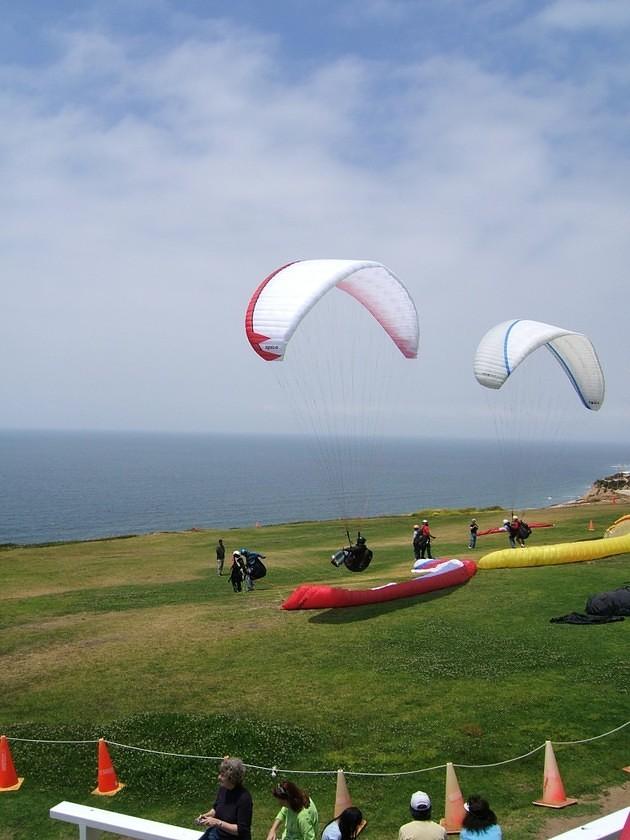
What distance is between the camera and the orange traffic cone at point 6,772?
11.2 metres

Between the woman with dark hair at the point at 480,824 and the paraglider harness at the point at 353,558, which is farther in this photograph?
the paraglider harness at the point at 353,558

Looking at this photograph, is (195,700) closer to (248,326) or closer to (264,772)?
(264,772)

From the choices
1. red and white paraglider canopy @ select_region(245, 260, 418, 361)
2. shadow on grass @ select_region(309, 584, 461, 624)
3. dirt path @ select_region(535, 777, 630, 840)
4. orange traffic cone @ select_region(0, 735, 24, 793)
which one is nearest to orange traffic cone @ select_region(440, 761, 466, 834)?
dirt path @ select_region(535, 777, 630, 840)

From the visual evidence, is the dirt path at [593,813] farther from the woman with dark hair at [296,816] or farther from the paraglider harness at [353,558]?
the paraglider harness at [353,558]

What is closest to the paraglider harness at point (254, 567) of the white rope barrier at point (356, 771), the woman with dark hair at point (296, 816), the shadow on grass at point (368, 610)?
the shadow on grass at point (368, 610)

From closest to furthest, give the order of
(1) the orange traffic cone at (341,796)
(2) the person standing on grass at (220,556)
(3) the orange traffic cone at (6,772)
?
(1) the orange traffic cone at (341,796) < (3) the orange traffic cone at (6,772) < (2) the person standing on grass at (220,556)

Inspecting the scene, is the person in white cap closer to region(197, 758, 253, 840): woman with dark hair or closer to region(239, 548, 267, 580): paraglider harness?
region(197, 758, 253, 840): woman with dark hair

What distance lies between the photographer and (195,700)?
1380cm

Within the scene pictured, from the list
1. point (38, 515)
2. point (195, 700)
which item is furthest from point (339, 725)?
point (38, 515)

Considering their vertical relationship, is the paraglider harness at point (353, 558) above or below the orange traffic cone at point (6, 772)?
above

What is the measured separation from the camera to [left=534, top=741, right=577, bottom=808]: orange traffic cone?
9.73m

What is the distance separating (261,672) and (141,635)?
5038mm

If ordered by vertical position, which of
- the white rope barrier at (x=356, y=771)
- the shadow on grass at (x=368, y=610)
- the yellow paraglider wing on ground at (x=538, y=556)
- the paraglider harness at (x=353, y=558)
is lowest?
the white rope barrier at (x=356, y=771)

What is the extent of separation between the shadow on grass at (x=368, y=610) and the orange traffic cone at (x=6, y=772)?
348 inches
